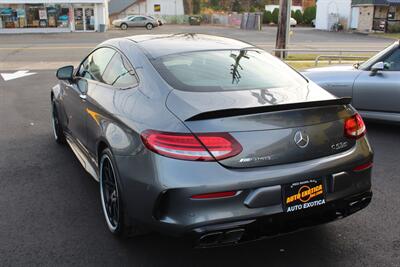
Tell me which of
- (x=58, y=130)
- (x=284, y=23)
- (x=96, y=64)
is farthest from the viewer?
(x=284, y=23)

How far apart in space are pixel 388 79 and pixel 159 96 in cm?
451

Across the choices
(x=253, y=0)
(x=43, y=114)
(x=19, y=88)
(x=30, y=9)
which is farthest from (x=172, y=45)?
(x=253, y=0)

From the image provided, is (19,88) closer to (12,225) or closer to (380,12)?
(12,225)

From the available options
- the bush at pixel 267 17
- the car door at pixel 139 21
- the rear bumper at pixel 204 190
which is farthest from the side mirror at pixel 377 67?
the bush at pixel 267 17

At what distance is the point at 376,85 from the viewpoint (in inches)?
268

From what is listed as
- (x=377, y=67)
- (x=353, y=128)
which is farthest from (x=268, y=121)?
(x=377, y=67)

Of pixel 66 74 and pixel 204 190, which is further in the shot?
pixel 66 74

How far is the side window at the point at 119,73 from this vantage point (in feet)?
12.7

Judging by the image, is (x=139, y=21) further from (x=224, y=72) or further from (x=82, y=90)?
(x=224, y=72)

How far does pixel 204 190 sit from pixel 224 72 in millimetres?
1294

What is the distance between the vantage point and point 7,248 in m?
3.67

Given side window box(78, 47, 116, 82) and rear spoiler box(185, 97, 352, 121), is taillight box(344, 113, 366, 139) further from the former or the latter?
side window box(78, 47, 116, 82)

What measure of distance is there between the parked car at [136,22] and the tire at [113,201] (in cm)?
4616

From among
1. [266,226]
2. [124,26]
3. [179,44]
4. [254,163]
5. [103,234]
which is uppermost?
[179,44]
